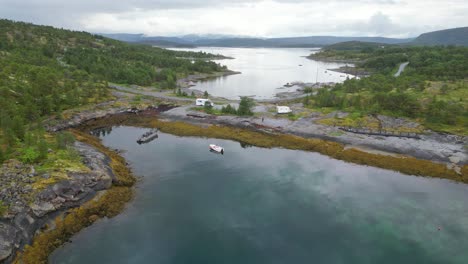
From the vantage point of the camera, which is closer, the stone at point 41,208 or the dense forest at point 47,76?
the stone at point 41,208

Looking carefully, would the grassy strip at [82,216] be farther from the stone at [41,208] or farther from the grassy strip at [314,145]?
the grassy strip at [314,145]

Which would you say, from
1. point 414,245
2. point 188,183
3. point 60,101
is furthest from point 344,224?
point 60,101

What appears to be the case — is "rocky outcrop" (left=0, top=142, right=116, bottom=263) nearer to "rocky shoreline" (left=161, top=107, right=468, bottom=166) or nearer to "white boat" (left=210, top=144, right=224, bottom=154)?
"white boat" (left=210, top=144, right=224, bottom=154)

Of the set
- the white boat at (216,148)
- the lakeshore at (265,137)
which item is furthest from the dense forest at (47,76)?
the white boat at (216,148)

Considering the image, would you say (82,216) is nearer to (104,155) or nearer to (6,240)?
(6,240)

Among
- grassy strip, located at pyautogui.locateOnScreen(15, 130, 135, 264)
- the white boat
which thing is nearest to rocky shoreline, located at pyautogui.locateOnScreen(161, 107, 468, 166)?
the white boat

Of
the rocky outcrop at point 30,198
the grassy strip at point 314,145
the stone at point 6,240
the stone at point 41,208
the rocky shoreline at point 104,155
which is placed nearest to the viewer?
the stone at point 6,240
